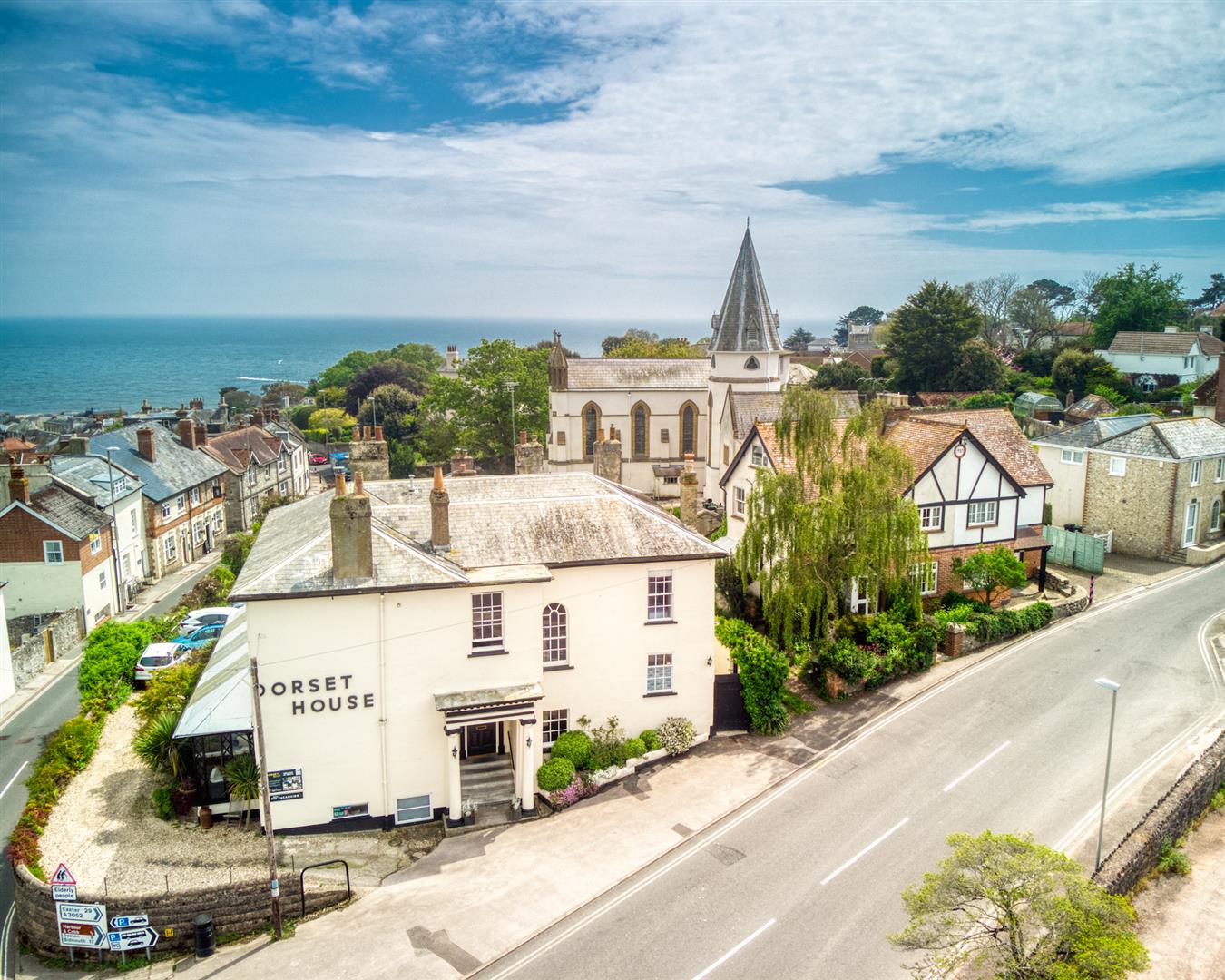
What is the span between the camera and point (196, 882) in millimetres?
21172

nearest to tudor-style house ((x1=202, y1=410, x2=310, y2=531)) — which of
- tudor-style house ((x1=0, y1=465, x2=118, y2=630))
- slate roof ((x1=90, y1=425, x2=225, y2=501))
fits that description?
slate roof ((x1=90, y1=425, x2=225, y2=501))

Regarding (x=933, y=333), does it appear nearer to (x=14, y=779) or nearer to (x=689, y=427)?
(x=689, y=427)

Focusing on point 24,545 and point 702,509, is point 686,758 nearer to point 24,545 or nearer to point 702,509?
point 702,509

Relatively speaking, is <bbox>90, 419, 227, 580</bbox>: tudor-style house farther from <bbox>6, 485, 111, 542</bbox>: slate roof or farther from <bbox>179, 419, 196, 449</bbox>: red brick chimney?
<bbox>6, 485, 111, 542</bbox>: slate roof

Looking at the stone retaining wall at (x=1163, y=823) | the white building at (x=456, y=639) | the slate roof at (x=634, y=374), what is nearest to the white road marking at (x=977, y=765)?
the stone retaining wall at (x=1163, y=823)

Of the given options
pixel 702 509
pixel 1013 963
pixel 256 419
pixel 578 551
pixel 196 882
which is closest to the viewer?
pixel 1013 963

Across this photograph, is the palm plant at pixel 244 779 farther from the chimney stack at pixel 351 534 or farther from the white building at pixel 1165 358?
the white building at pixel 1165 358

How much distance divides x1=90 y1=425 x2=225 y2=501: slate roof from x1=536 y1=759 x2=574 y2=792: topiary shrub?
122ft

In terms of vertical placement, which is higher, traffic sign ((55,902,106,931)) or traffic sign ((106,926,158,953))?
traffic sign ((55,902,106,931))

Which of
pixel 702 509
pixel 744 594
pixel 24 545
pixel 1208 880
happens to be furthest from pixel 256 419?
pixel 1208 880

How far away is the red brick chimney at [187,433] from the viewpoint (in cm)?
6059

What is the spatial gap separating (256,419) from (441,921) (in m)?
68.5

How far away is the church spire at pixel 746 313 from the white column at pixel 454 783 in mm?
42817

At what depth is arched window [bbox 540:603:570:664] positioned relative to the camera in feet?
86.7
